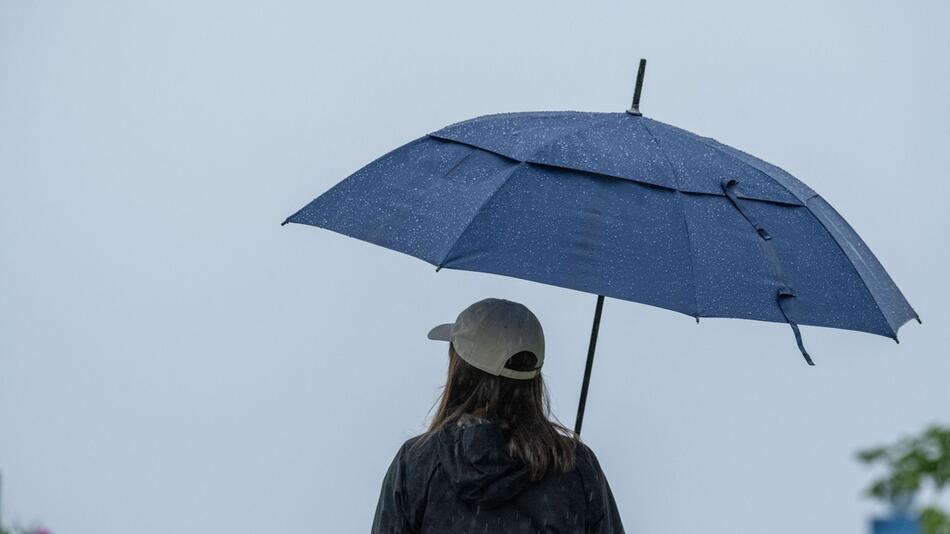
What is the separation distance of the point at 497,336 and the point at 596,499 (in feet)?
1.18

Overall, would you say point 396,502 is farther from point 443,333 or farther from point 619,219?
point 619,219

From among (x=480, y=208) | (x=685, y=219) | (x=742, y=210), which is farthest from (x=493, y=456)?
(x=742, y=210)

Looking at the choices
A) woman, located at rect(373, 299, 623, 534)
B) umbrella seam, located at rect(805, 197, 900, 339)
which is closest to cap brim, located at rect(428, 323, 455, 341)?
woman, located at rect(373, 299, 623, 534)

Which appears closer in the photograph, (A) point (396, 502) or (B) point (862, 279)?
(A) point (396, 502)

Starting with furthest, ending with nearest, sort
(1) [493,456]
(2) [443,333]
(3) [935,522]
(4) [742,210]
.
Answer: (3) [935,522]
(4) [742,210]
(2) [443,333]
(1) [493,456]

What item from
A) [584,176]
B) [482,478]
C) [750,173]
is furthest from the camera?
[750,173]

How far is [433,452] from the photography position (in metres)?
2.50

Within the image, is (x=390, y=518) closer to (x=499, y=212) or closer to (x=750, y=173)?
(x=499, y=212)

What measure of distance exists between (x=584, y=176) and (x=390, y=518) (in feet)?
2.36

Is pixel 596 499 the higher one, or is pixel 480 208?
pixel 480 208

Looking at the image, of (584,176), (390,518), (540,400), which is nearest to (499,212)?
(584,176)

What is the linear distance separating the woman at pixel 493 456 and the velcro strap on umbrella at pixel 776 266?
0.45 metres

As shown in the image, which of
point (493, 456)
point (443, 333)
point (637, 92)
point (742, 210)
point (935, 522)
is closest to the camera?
point (493, 456)

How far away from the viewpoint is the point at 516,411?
250 centimetres
